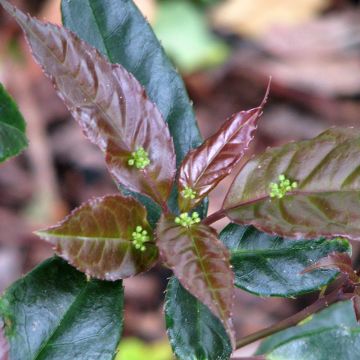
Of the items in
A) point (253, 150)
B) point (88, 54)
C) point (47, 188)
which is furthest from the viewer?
point (253, 150)

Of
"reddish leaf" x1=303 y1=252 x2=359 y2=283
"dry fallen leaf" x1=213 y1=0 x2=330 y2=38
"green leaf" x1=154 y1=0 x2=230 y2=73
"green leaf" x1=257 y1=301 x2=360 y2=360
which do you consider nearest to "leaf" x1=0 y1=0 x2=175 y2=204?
"reddish leaf" x1=303 y1=252 x2=359 y2=283

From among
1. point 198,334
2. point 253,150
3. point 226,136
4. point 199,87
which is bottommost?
point 253,150

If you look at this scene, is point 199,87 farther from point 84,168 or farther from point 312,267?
point 312,267

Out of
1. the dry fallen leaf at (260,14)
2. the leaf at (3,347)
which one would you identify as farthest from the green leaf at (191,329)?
the dry fallen leaf at (260,14)

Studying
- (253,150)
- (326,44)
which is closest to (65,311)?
(253,150)

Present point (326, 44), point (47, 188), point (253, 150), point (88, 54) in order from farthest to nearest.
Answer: point (326, 44)
point (253, 150)
point (47, 188)
point (88, 54)

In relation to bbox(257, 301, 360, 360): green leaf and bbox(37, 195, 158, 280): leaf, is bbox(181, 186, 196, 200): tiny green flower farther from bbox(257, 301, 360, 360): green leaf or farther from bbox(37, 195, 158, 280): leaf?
bbox(257, 301, 360, 360): green leaf
